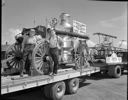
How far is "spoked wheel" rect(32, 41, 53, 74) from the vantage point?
6031 millimetres

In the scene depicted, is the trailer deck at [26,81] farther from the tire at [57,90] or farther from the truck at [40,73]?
the tire at [57,90]

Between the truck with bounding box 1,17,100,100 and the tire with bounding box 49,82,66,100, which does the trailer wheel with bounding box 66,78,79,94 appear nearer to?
the truck with bounding box 1,17,100,100

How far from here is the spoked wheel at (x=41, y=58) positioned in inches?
237

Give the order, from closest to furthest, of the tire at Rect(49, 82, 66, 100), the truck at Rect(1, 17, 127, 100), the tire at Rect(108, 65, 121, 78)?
the truck at Rect(1, 17, 127, 100), the tire at Rect(49, 82, 66, 100), the tire at Rect(108, 65, 121, 78)

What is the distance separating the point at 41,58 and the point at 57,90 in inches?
50.4

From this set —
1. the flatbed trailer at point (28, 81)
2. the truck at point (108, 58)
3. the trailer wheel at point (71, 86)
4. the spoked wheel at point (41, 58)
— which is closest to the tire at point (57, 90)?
the flatbed trailer at point (28, 81)

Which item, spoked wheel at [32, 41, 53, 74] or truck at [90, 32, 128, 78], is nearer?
spoked wheel at [32, 41, 53, 74]

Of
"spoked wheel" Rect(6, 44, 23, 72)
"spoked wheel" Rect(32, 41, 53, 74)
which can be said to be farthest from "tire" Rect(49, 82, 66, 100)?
"spoked wheel" Rect(6, 44, 23, 72)

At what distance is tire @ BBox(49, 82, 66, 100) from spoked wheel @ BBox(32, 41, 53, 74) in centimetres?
72

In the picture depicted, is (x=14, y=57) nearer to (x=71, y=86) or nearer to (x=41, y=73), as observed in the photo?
(x=41, y=73)

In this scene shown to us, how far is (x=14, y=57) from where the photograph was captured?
6.74m

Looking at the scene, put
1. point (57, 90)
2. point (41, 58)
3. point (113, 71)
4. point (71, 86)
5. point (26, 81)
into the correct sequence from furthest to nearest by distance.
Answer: point (113, 71) → point (71, 86) → point (41, 58) → point (57, 90) → point (26, 81)

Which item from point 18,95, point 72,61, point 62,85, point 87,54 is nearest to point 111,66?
point 87,54

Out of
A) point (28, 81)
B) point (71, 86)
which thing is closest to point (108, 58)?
point (71, 86)
